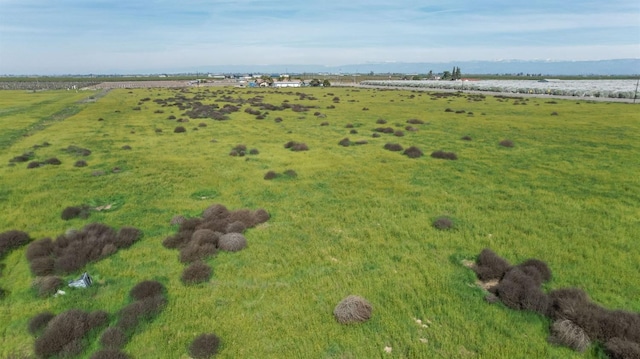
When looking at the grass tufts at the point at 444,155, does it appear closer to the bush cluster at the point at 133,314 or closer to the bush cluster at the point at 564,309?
the bush cluster at the point at 564,309

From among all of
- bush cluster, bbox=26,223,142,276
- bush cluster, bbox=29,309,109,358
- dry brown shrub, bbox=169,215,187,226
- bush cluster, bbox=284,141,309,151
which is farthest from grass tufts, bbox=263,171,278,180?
bush cluster, bbox=29,309,109,358

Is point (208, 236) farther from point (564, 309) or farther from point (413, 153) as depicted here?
point (413, 153)

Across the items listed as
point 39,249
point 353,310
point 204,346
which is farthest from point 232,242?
point 39,249

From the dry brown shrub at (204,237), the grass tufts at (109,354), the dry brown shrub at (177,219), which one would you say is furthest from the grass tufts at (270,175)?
the grass tufts at (109,354)

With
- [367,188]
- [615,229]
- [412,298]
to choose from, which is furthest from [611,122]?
[412,298]

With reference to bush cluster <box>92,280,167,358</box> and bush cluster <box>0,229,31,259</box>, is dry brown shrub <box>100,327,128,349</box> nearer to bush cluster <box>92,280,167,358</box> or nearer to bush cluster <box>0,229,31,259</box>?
bush cluster <box>92,280,167,358</box>

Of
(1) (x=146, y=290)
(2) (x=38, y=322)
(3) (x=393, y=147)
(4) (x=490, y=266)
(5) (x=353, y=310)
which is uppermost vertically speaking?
(3) (x=393, y=147)

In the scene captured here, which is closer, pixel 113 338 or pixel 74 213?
pixel 113 338
